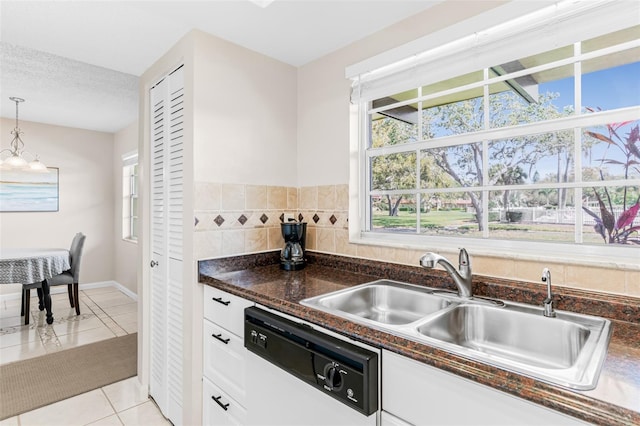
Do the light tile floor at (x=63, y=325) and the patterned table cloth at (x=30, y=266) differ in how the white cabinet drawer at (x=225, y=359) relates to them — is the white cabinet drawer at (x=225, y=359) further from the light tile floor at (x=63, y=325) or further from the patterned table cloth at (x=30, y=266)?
the patterned table cloth at (x=30, y=266)

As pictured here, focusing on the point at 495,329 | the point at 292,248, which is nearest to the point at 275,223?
the point at 292,248

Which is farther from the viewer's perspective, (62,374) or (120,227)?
(120,227)

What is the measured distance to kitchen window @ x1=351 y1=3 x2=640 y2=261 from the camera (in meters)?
1.25

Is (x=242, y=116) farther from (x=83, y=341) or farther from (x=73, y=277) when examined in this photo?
(x=73, y=277)

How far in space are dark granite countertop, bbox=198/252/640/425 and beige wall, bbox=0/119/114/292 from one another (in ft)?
14.4

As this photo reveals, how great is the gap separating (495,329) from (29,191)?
5.84 meters

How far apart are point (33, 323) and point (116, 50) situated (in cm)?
332

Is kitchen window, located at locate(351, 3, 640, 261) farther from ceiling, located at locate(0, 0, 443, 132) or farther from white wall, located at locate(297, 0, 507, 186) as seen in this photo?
ceiling, located at locate(0, 0, 443, 132)

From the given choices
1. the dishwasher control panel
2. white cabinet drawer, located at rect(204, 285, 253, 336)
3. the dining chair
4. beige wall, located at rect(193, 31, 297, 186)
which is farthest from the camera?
the dining chair

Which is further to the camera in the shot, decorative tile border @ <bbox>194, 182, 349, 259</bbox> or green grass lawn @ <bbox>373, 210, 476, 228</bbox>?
decorative tile border @ <bbox>194, 182, 349, 259</bbox>

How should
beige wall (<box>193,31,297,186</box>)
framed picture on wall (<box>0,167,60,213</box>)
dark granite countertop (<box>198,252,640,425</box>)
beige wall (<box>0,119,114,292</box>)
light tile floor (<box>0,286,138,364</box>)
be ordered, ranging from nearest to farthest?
dark granite countertop (<box>198,252,640,425</box>) < beige wall (<box>193,31,297,186</box>) < light tile floor (<box>0,286,138,364</box>) < framed picture on wall (<box>0,167,60,213</box>) < beige wall (<box>0,119,114,292</box>)

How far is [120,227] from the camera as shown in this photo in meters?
5.10

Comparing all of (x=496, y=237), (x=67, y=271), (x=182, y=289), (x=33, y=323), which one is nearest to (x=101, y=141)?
(x=67, y=271)

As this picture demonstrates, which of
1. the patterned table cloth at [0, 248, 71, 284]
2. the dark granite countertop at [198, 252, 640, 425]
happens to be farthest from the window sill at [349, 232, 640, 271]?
the patterned table cloth at [0, 248, 71, 284]
